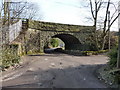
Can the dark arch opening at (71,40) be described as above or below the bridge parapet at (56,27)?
below

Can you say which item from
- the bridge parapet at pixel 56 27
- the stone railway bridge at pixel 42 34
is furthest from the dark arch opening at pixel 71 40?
the bridge parapet at pixel 56 27

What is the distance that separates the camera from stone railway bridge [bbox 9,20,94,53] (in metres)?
8.91

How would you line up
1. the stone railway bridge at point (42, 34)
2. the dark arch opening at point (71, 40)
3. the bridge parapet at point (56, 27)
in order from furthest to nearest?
1. the dark arch opening at point (71, 40)
2. the bridge parapet at point (56, 27)
3. the stone railway bridge at point (42, 34)

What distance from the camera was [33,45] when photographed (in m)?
9.72

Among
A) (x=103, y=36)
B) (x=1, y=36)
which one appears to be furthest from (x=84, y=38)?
(x=1, y=36)

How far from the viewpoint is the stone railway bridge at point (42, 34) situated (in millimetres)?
8906

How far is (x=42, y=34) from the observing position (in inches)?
432

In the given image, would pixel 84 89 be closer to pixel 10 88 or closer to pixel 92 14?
pixel 10 88

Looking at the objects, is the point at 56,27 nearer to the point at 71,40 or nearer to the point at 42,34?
the point at 42,34

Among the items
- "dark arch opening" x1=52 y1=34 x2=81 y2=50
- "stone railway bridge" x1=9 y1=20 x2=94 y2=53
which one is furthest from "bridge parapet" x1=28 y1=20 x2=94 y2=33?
"dark arch opening" x1=52 y1=34 x2=81 y2=50

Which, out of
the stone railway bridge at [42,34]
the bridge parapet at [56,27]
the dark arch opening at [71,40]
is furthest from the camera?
the dark arch opening at [71,40]

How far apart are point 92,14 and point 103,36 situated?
3563 millimetres

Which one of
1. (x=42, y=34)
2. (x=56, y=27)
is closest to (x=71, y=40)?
(x=56, y=27)

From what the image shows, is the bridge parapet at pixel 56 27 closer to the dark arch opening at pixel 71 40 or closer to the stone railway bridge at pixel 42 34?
the stone railway bridge at pixel 42 34
